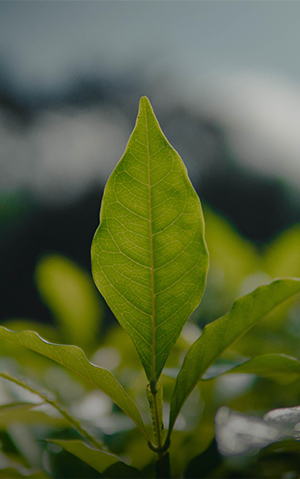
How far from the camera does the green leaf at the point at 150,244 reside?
25 centimetres

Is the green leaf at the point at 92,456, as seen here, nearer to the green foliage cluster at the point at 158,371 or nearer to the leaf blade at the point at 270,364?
the green foliage cluster at the point at 158,371

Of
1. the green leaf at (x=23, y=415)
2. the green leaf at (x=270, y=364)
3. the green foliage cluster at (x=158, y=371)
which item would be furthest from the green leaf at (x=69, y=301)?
the green leaf at (x=270, y=364)

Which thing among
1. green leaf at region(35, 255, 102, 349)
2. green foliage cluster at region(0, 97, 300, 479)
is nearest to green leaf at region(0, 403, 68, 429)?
green foliage cluster at region(0, 97, 300, 479)

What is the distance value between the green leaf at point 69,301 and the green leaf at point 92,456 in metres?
0.44

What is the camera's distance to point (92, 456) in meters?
0.31

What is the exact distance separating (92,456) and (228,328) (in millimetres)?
172

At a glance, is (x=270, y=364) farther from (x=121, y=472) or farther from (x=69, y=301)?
(x=69, y=301)

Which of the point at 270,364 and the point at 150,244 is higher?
the point at 150,244

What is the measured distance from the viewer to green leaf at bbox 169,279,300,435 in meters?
0.25

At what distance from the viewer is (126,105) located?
45.6 inches

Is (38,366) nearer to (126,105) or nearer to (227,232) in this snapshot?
(227,232)

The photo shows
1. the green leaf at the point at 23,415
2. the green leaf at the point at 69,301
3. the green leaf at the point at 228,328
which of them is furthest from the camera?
the green leaf at the point at 69,301

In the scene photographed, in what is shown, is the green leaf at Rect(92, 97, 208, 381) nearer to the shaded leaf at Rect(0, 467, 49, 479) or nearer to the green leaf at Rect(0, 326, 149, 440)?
the green leaf at Rect(0, 326, 149, 440)

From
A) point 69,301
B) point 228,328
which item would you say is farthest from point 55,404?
point 69,301
